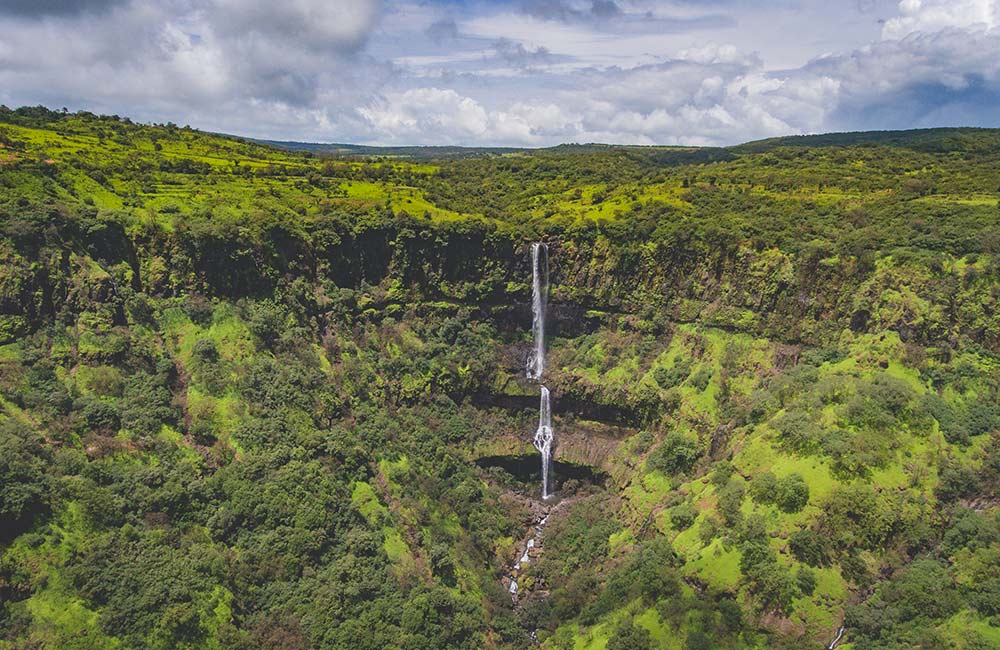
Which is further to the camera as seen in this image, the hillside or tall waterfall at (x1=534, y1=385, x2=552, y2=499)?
tall waterfall at (x1=534, y1=385, x2=552, y2=499)

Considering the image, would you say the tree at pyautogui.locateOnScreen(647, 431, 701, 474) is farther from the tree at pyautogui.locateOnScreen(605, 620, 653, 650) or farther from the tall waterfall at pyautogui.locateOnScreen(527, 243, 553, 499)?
the tree at pyautogui.locateOnScreen(605, 620, 653, 650)

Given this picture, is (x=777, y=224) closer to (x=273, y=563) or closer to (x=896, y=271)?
(x=896, y=271)

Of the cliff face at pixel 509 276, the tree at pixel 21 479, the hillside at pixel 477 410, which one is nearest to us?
the tree at pixel 21 479

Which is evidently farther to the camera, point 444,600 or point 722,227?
point 722,227

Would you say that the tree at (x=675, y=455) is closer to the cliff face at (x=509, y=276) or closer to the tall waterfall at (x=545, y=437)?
the tall waterfall at (x=545, y=437)

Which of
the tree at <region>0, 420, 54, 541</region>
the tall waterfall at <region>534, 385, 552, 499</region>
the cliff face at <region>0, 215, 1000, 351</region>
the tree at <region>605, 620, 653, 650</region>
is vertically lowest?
the tree at <region>605, 620, 653, 650</region>

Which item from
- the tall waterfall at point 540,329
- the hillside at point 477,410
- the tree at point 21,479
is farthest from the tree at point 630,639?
the tree at point 21,479

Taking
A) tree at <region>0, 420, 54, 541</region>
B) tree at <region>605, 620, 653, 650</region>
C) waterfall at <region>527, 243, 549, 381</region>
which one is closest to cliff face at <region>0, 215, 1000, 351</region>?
waterfall at <region>527, 243, 549, 381</region>

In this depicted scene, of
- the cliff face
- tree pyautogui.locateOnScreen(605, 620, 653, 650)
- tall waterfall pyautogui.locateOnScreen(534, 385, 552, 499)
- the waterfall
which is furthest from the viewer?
the waterfall

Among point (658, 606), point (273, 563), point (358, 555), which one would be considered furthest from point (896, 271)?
point (273, 563)
